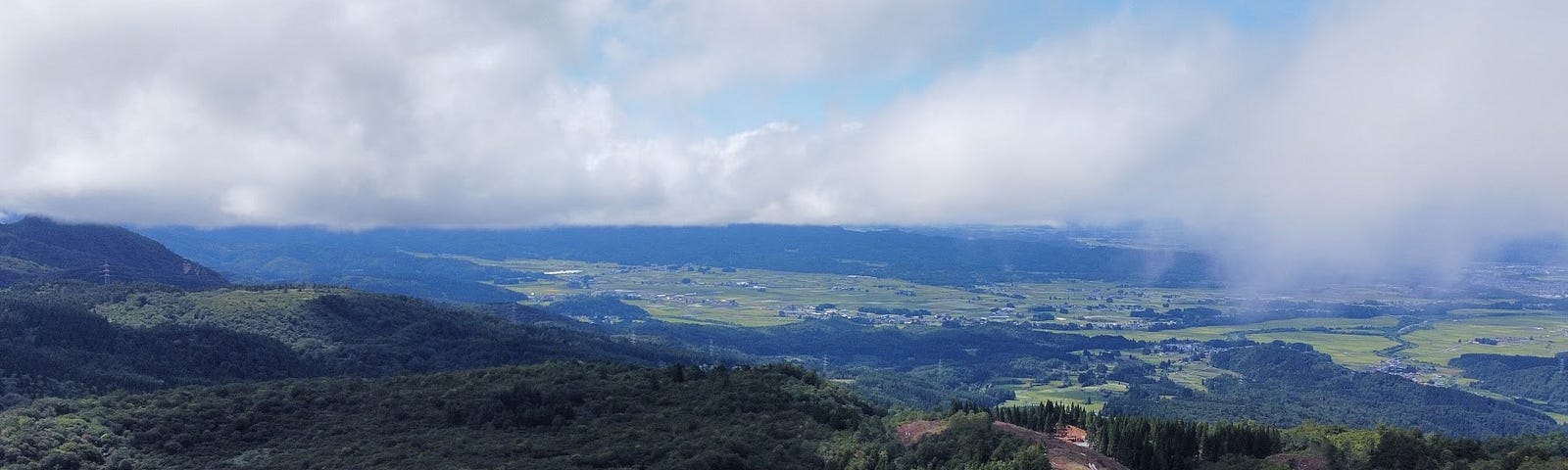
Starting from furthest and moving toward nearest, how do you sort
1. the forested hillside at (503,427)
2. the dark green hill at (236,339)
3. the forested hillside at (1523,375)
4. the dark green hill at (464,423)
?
1. the forested hillside at (1523,375)
2. the dark green hill at (236,339)
3. the dark green hill at (464,423)
4. the forested hillside at (503,427)

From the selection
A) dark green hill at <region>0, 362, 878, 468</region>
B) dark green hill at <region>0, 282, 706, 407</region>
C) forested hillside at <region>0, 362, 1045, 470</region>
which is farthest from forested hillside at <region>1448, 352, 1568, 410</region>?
forested hillside at <region>0, 362, 1045, 470</region>

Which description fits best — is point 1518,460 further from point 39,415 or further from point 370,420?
point 39,415

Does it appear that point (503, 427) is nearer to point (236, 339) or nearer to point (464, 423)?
point (464, 423)

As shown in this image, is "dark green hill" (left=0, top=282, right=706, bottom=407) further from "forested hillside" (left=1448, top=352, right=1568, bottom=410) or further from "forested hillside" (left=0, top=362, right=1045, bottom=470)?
"forested hillside" (left=1448, top=352, right=1568, bottom=410)

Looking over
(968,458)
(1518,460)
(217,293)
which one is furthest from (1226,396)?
(217,293)

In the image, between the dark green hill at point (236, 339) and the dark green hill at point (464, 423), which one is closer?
the dark green hill at point (464, 423)

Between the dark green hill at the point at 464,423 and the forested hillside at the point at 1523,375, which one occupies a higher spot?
the dark green hill at the point at 464,423

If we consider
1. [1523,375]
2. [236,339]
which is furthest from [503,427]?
[1523,375]

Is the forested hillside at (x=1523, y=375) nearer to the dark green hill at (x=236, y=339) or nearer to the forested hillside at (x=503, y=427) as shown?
the dark green hill at (x=236, y=339)

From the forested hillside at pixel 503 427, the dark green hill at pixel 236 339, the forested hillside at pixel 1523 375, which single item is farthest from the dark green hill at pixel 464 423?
the forested hillside at pixel 1523 375

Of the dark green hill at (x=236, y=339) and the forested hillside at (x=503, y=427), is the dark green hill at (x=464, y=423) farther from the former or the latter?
the dark green hill at (x=236, y=339)

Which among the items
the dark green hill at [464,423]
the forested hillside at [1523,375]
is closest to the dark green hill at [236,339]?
the dark green hill at [464,423]

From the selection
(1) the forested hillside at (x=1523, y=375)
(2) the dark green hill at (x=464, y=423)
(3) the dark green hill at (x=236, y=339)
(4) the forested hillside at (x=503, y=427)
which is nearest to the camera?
(4) the forested hillside at (x=503, y=427)

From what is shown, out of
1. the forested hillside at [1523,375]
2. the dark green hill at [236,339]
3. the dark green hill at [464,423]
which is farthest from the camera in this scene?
the forested hillside at [1523,375]
